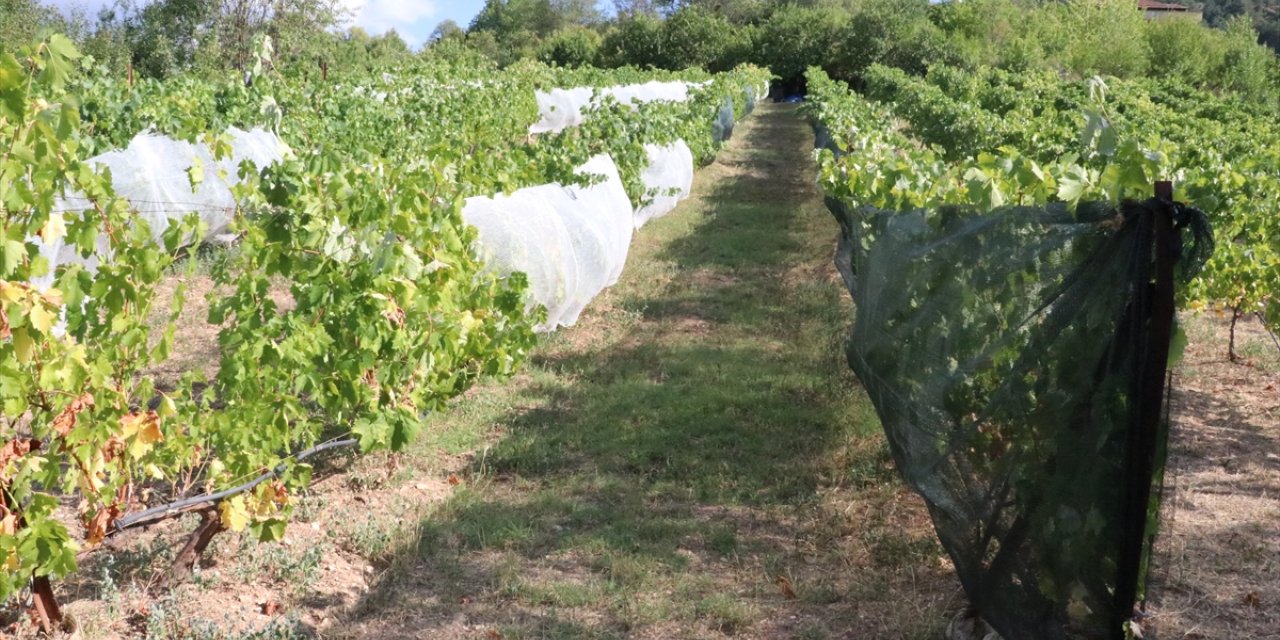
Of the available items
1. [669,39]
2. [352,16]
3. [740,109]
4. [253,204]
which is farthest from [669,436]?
[669,39]

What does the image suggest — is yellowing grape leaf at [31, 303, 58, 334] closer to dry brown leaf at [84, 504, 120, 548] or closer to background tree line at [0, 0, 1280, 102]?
dry brown leaf at [84, 504, 120, 548]

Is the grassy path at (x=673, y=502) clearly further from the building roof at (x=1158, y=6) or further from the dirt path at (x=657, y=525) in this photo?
the building roof at (x=1158, y=6)

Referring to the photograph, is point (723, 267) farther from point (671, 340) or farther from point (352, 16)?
point (352, 16)

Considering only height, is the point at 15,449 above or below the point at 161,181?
below

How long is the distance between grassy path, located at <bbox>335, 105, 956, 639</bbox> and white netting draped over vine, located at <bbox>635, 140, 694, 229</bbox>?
3809 mm

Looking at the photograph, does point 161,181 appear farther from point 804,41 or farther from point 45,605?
point 804,41

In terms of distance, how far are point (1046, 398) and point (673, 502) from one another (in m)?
2.33

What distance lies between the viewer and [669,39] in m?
57.3

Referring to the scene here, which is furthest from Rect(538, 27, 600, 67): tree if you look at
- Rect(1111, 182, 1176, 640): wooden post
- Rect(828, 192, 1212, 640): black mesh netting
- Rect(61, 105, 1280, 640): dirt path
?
Rect(1111, 182, 1176, 640): wooden post

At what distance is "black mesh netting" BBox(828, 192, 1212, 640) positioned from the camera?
292 centimetres

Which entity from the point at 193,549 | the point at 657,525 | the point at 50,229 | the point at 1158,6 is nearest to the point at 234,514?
the point at 193,549

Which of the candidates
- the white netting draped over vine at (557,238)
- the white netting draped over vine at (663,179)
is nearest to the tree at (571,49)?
the white netting draped over vine at (663,179)

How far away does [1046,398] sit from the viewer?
3176 mm

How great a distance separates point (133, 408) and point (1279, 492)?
5086 millimetres
